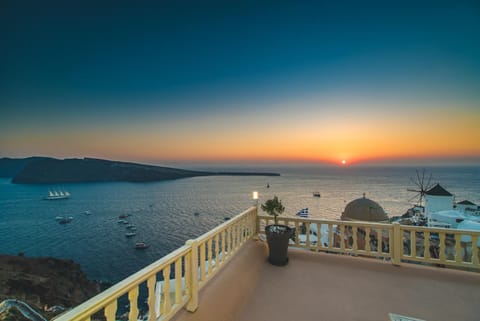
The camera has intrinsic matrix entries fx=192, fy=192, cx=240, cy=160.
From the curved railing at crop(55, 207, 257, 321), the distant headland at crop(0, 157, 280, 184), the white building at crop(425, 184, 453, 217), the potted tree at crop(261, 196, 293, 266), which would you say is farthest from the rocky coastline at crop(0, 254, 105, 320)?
the distant headland at crop(0, 157, 280, 184)

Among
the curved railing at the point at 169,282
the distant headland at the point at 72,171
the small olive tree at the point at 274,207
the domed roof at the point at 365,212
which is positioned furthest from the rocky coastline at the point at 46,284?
the distant headland at the point at 72,171

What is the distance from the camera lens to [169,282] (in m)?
1.74

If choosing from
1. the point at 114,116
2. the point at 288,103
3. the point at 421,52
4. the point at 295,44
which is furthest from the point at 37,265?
the point at 421,52

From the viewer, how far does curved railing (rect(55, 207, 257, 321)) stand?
42.9 inches

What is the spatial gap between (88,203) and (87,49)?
38.9 metres

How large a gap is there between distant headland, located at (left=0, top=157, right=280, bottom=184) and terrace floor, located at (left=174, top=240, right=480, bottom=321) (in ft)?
231

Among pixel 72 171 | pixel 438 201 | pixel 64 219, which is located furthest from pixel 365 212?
pixel 72 171

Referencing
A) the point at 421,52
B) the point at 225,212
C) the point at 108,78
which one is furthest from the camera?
the point at 225,212

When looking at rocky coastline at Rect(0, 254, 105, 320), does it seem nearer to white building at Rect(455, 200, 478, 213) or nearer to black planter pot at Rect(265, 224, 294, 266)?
black planter pot at Rect(265, 224, 294, 266)

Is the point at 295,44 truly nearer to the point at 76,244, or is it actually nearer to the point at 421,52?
the point at 421,52

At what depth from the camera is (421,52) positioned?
455 cm

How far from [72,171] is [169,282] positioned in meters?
74.7

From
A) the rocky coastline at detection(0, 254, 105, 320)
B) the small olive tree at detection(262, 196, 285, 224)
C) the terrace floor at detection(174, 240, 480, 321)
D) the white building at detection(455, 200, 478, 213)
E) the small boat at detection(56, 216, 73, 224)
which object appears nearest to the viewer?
the terrace floor at detection(174, 240, 480, 321)

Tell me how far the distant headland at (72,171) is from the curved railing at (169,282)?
70.0 meters
